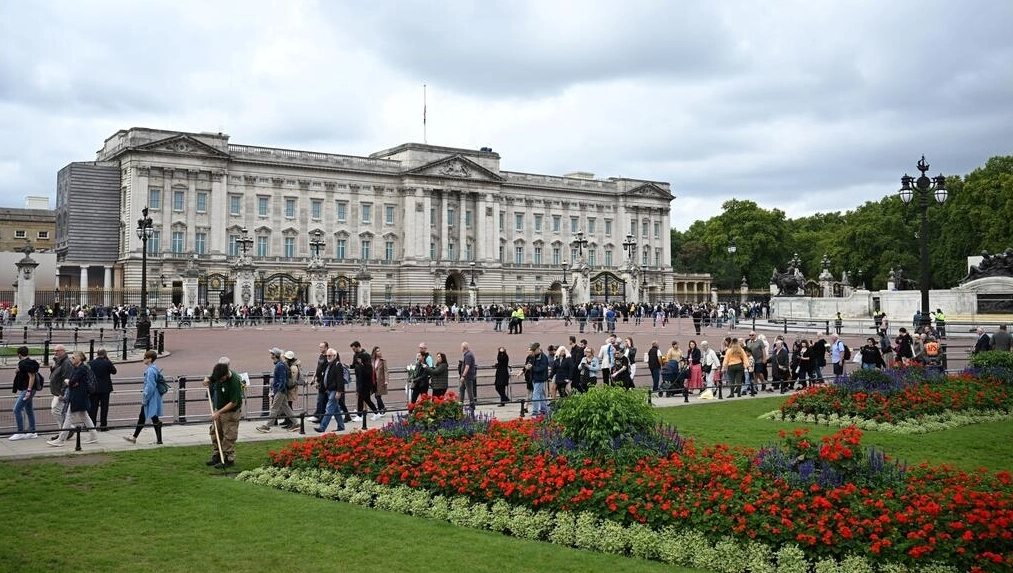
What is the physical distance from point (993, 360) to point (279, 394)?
53.9 ft

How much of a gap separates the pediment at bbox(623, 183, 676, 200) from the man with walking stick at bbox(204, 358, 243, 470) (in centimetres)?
9419

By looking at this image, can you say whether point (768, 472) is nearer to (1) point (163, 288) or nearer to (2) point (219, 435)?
(2) point (219, 435)

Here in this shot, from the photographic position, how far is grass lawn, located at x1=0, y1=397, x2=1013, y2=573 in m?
8.48

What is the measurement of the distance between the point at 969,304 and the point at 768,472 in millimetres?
42234

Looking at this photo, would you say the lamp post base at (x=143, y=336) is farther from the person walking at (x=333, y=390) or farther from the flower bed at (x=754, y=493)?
the flower bed at (x=754, y=493)

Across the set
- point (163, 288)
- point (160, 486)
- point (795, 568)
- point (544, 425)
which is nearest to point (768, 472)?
point (795, 568)

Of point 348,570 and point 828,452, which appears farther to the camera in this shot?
point 828,452

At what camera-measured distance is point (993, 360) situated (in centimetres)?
2056

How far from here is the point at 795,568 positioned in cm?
820

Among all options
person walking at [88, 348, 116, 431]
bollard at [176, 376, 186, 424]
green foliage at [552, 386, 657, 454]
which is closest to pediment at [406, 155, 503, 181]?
bollard at [176, 376, 186, 424]

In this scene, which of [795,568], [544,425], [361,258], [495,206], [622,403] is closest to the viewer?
[795,568]

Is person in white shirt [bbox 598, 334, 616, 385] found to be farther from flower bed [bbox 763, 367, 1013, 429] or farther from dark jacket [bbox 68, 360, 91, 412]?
dark jacket [bbox 68, 360, 91, 412]

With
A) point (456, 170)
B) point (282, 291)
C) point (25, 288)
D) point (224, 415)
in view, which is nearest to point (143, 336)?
point (224, 415)

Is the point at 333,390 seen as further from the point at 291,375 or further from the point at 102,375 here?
the point at 102,375
